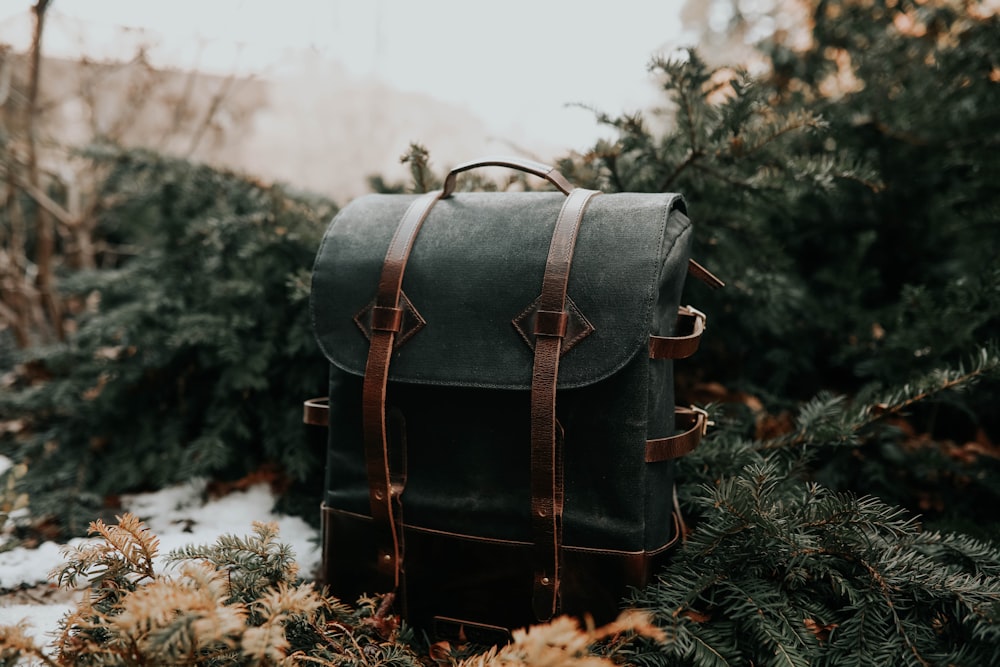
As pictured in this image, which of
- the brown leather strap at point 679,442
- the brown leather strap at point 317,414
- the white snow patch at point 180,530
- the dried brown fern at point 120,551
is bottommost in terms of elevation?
the white snow patch at point 180,530

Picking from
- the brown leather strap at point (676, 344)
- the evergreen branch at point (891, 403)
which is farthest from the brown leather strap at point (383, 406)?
the evergreen branch at point (891, 403)

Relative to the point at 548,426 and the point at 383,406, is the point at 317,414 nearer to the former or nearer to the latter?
the point at 383,406

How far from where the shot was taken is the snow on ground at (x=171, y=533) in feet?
4.71

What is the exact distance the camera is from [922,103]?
Answer: 2076 mm

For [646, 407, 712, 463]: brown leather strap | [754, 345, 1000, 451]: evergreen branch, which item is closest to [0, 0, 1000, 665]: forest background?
[754, 345, 1000, 451]: evergreen branch

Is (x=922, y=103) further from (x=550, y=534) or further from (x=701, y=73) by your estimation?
(x=550, y=534)

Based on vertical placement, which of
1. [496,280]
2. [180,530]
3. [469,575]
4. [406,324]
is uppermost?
[496,280]

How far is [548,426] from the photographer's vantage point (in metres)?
1.16

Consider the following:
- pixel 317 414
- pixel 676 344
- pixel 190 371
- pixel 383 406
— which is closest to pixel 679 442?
pixel 676 344

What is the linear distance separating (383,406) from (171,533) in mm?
964

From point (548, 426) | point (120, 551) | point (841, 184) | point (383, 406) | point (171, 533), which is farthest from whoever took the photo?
point (841, 184)

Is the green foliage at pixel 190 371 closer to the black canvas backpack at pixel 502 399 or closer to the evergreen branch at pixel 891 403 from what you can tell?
the black canvas backpack at pixel 502 399

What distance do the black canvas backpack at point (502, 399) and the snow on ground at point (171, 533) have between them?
451 mm

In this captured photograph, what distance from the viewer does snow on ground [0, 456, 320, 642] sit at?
1.43m
